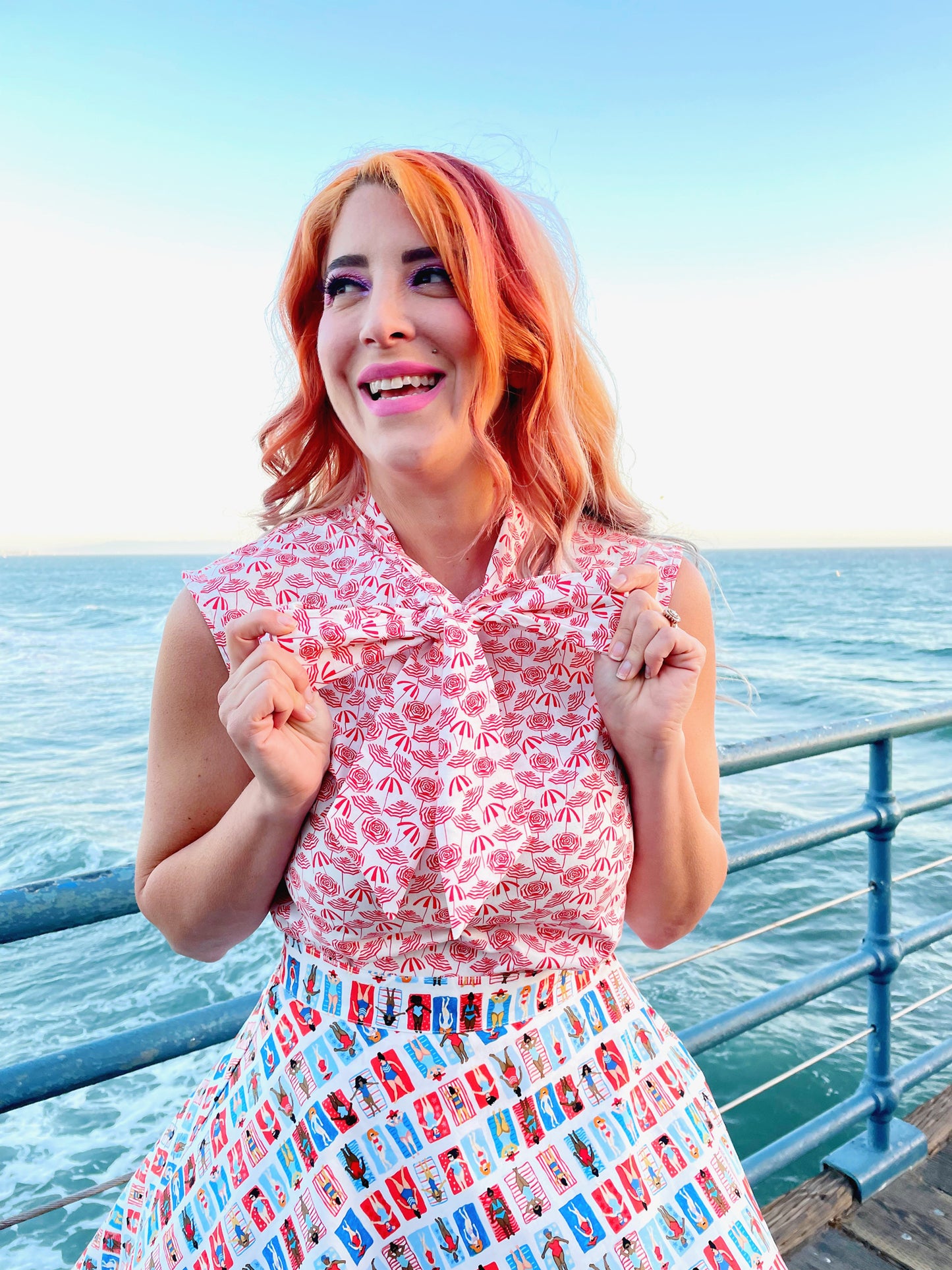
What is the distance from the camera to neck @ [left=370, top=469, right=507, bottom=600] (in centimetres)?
140

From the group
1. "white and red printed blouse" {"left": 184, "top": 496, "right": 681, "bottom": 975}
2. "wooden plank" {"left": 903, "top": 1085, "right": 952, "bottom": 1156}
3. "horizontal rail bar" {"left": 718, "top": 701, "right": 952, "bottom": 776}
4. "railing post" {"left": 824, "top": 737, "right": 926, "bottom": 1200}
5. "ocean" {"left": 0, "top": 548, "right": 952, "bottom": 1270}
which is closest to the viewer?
"white and red printed blouse" {"left": 184, "top": 496, "right": 681, "bottom": 975}

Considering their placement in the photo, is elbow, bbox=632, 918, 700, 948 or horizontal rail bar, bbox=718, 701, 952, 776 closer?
elbow, bbox=632, 918, 700, 948

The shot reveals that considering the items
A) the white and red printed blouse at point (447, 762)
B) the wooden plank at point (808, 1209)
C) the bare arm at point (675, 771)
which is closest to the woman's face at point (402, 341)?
the white and red printed blouse at point (447, 762)

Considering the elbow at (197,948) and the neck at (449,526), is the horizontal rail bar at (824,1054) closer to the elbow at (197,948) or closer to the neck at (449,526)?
the elbow at (197,948)

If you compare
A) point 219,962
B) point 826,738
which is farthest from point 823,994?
point 219,962

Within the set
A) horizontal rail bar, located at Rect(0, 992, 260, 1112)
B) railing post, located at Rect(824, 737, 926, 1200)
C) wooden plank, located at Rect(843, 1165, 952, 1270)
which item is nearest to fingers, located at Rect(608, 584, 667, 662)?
horizontal rail bar, located at Rect(0, 992, 260, 1112)

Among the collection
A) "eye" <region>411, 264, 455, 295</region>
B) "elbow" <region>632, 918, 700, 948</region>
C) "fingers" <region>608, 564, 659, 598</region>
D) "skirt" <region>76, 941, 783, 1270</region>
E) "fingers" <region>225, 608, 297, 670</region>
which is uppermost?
"eye" <region>411, 264, 455, 295</region>

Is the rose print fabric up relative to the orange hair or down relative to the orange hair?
down

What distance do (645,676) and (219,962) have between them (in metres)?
6.93

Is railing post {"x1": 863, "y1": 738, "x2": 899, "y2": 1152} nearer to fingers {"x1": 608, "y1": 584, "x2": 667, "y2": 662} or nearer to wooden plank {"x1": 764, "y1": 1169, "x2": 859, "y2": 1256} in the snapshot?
wooden plank {"x1": 764, "y1": 1169, "x2": 859, "y2": 1256}

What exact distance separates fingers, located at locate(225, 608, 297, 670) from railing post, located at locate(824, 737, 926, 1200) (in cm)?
156

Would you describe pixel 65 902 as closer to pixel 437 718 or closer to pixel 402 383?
pixel 437 718

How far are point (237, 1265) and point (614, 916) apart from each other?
63 centimetres

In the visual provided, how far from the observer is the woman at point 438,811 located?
1081 millimetres
